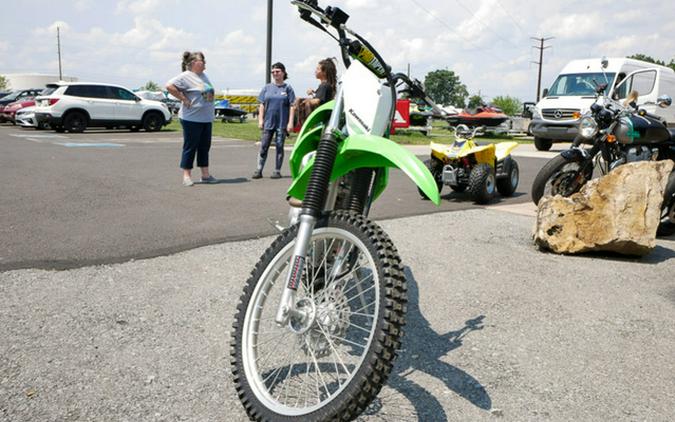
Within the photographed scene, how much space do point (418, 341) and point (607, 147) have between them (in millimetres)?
4355

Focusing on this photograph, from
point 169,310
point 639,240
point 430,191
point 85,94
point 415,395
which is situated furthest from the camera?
point 85,94

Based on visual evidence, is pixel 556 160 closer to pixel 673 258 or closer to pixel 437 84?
pixel 673 258

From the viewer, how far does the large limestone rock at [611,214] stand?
4.89m

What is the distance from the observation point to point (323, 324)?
2.32 m

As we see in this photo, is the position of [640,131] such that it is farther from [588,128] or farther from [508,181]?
[508,181]

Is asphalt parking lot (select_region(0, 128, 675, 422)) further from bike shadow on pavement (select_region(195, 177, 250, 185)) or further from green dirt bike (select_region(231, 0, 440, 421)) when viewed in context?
bike shadow on pavement (select_region(195, 177, 250, 185))

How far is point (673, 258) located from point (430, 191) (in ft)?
13.3

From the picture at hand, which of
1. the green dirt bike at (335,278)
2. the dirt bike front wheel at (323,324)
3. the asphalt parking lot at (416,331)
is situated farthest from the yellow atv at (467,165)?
the dirt bike front wheel at (323,324)

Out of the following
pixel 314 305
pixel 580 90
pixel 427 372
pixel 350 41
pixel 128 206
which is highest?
pixel 580 90

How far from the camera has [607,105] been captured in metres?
6.34

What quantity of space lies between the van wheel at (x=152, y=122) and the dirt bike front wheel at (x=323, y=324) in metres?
20.9

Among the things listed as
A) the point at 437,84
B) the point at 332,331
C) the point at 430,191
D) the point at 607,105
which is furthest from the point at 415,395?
the point at 437,84

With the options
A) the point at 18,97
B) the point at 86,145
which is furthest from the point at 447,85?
the point at 86,145

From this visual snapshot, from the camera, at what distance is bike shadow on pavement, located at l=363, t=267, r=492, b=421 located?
2461mm
